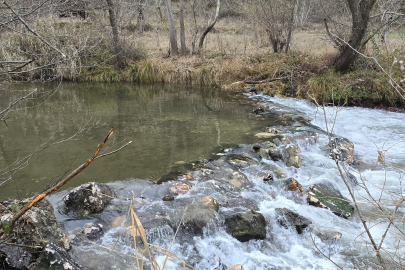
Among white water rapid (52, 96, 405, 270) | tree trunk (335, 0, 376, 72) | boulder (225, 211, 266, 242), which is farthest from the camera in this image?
tree trunk (335, 0, 376, 72)

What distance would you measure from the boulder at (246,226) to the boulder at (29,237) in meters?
1.85

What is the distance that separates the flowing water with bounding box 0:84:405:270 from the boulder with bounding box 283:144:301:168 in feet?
0.46

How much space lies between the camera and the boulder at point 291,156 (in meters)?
5.46

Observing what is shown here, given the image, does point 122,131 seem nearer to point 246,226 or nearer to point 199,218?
point 199,218

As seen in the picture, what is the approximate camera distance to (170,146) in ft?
19.9

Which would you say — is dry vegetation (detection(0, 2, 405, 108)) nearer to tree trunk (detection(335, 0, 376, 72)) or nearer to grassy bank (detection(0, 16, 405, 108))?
grassy bank (detection(0, 16, 405, 108))

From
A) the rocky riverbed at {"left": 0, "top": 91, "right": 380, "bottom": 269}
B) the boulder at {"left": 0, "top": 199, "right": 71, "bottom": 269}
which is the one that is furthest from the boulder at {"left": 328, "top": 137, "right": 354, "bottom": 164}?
the boulder at {"left": 0, "top": 199, "right": 71, "bottom": 269}

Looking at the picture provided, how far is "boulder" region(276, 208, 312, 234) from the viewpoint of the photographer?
3748 millimetres

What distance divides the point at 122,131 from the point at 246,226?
4287 mm

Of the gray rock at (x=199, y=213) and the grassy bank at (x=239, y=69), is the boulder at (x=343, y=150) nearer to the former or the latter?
the gray rock at (x=199, y=213)

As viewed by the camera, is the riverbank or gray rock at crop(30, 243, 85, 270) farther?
the riverbank

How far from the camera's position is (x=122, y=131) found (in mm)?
6895

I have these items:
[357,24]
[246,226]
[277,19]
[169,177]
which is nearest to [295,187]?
[246,226]

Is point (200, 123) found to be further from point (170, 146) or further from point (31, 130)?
point (31, 130)
